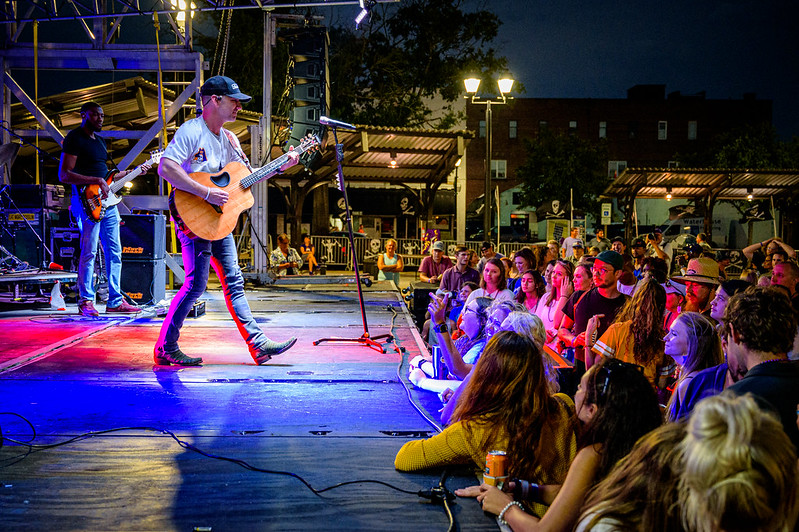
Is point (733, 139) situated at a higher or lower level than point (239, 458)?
higher

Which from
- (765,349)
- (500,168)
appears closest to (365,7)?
(765,349)

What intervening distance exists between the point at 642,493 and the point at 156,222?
805 centimetres

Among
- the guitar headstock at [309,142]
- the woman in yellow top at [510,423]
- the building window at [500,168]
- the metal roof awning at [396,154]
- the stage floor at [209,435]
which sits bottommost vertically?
the stage floor at [209,435]

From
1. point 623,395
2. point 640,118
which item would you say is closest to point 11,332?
point 623,395

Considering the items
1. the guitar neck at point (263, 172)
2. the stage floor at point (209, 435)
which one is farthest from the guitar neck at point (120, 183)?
the guitar neck at point (263, 172)

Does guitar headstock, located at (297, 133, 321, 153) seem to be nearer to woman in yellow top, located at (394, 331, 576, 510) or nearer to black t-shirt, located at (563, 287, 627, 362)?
black t-shirt, located at (563, 287, 627, 362)

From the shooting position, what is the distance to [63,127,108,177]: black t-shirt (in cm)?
720

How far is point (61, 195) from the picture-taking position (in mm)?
10688

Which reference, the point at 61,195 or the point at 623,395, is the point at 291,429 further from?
the point at 61,195

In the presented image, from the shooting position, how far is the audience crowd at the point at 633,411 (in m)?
1.49

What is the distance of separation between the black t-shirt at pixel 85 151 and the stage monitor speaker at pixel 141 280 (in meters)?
1.62

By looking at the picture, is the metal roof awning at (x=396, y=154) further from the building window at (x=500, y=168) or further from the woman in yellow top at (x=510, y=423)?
the building window at (x=500, y=168)

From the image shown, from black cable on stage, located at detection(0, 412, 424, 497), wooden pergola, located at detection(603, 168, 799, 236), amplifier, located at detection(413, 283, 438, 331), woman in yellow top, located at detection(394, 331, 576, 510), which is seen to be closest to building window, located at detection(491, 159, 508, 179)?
wooden pergola, located at detection(603, 168, 799, 236)

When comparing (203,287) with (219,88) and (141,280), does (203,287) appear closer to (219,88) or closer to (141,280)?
(219,88)
